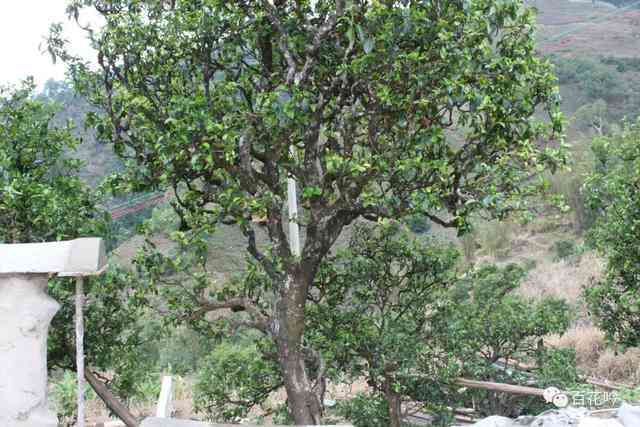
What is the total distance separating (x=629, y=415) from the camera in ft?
13.2

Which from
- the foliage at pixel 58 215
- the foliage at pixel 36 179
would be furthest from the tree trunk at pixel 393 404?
the foliage at pixel 36 179

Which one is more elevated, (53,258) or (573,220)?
(53,258)

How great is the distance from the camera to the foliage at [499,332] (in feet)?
21.2

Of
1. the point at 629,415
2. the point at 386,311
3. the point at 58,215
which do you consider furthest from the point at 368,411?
the point at 58,215

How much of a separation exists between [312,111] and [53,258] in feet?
6.18

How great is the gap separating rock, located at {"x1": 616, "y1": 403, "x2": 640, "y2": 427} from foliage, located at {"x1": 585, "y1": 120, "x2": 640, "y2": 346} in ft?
8.11

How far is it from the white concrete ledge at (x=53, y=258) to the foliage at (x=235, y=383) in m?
2.46

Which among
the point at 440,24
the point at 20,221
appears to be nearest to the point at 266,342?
the point at 20,221

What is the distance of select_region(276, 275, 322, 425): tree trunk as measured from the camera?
209 inches

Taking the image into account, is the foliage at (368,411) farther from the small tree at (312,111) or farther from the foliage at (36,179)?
the foliage at (36,179)

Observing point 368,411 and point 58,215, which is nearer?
point 58,215

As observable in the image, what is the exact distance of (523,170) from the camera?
4875 mm

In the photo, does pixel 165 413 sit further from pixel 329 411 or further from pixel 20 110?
pixel 329 411

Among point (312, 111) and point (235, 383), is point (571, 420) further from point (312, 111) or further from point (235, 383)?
point (235, 383)
